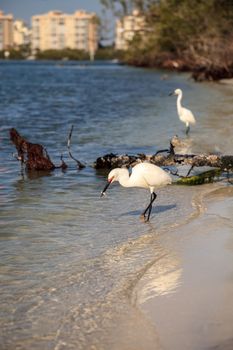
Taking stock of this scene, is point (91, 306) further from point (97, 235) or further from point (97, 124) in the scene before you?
point (97, 124)

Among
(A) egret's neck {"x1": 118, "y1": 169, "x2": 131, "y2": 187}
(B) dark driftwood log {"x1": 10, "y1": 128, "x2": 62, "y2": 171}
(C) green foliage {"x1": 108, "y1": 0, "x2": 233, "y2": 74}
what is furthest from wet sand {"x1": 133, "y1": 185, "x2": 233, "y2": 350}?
(C) green foliage {"x1": 108, "y1": 0, "x2": 233, "y2": 74}

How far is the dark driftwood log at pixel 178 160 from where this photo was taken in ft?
35.3

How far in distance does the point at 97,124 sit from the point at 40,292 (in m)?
16.0

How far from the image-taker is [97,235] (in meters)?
7.84

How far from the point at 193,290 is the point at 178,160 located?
18.2ft

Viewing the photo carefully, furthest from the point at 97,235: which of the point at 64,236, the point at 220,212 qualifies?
the point at 220,212

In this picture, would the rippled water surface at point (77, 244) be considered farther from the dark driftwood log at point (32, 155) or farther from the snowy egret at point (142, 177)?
the snowy egret at point (142, 177)

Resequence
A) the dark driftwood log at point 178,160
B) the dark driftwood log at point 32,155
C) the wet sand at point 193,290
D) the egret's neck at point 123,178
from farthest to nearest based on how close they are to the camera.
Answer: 1. the dark driftwood log at point 32,155
2. the dark driftwood log at point 178,160
3. the egret's neck at point 123,178
4. the wet sand at point 193,290

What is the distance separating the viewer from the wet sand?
15.5ft

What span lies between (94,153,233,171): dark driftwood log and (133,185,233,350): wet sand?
2.72 meters

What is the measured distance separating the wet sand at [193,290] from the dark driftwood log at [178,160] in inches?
107

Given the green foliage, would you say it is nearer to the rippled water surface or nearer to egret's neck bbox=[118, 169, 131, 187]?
the rippled water surface

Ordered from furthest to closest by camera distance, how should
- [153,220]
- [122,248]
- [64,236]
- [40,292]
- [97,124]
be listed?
[97,124]
[153,220]
[64,236]
[122,248]
[40,292]

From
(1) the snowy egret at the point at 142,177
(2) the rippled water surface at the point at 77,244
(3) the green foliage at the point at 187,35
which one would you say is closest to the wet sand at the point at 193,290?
(2) the rippled water surface at the point at 77,244
